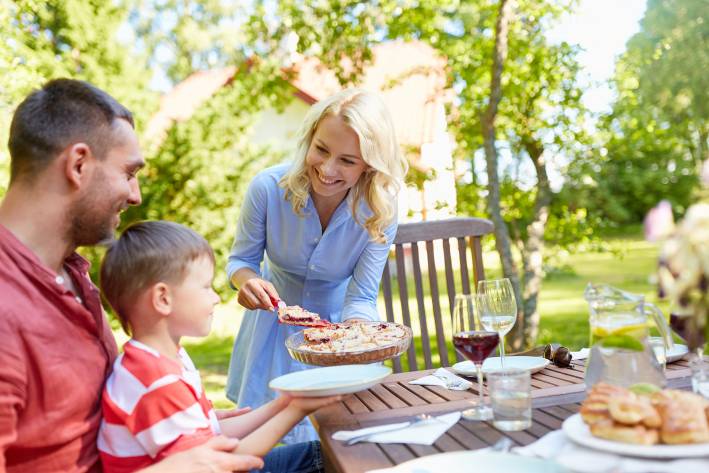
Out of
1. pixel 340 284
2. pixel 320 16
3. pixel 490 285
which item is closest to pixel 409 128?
pixel 320 16

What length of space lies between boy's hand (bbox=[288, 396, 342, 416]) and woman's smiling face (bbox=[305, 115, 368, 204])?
114cm

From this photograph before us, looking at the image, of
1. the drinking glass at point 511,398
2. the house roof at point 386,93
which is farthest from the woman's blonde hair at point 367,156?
the house roof at point 386,93

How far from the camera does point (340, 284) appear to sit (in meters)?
2.97

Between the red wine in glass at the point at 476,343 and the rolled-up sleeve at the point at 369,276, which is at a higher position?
the rolled-up sleeve at the point at 369,276

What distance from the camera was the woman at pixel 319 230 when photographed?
2645 mm

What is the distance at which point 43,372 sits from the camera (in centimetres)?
146

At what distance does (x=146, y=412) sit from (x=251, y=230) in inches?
55.1

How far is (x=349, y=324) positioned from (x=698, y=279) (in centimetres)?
136

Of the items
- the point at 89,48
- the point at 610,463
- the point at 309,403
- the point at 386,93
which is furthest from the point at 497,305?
the point at 386,93

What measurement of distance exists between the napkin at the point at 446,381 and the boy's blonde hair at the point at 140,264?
802 millimetres

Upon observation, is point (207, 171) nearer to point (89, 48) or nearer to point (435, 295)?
point (89, 48)

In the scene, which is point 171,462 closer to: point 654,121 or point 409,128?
point 654,121

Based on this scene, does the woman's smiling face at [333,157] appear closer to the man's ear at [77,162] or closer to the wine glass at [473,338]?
the wine glass at [473,338]

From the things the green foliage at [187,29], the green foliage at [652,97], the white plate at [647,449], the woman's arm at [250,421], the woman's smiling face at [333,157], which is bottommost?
the woman's arm at [250,421]
